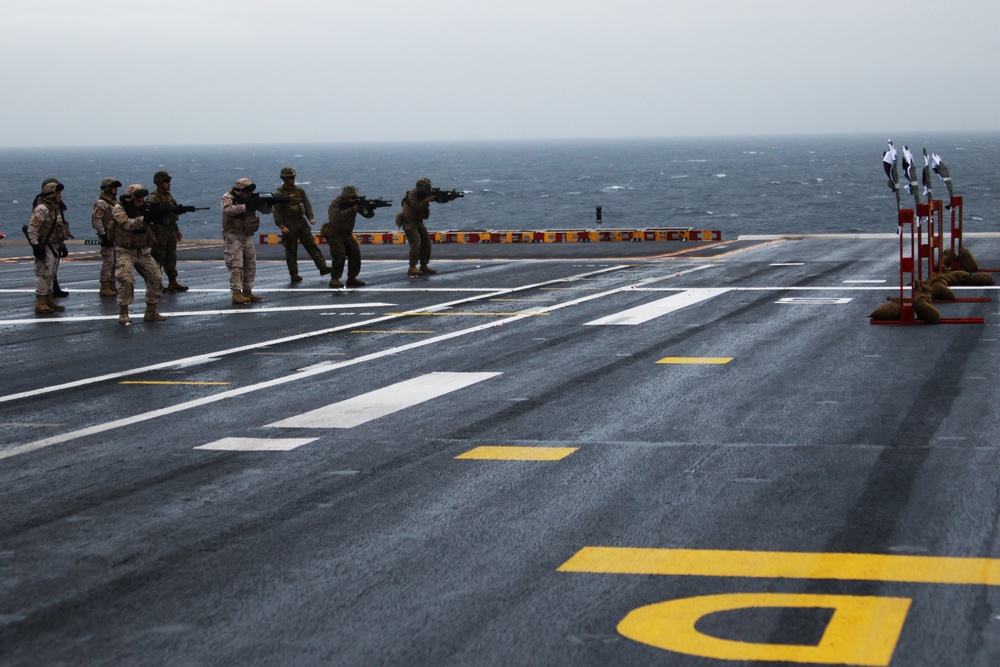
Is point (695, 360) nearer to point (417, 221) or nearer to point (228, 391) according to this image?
point (228, 391)

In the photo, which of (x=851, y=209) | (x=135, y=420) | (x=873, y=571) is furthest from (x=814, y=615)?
(x=851, y=209)

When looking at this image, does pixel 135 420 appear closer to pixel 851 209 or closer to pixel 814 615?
pixel 814 615

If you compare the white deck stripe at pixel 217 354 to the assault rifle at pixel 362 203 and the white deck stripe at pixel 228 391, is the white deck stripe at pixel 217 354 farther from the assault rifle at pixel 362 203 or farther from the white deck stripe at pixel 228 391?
the assault rifle at pixel 362 203

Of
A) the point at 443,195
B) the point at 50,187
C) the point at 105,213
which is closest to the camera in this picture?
the point at 50,187

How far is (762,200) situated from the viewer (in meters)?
112

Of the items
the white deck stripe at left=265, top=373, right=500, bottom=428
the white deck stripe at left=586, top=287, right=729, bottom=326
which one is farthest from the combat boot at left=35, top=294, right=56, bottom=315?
the white deck stripe at left=265, top=373, right=500, bottom=428

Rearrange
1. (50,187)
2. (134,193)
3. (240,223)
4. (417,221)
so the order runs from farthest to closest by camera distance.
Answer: (417,221), (240,223), (50,187), (134,193)

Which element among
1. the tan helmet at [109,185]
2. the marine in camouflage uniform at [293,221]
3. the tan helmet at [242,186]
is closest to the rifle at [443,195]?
the marine in camouflage uniform at [293,221]

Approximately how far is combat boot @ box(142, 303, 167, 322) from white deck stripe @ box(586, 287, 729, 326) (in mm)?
5812

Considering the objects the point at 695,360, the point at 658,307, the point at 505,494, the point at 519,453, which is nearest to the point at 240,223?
the point at 658,307

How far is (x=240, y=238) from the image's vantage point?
2028cm

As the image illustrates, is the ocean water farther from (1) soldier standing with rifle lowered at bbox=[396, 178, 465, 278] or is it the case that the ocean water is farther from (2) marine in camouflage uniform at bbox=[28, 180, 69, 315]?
(2) marine in camouflage uniform at bbox=[28, 180, 69, 315]

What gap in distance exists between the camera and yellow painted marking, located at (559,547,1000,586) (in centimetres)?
614

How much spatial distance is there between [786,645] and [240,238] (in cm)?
1601
